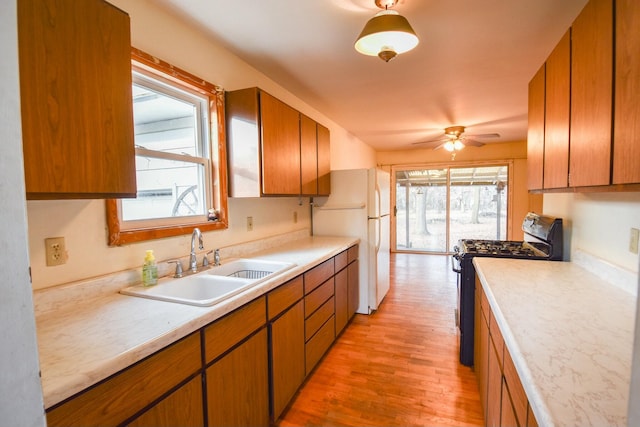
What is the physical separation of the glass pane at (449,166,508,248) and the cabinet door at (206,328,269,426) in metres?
5.90

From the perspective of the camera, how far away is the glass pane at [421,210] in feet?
21.8

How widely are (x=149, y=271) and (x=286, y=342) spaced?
88 cm

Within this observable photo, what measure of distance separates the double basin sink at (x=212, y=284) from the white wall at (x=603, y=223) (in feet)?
5.85

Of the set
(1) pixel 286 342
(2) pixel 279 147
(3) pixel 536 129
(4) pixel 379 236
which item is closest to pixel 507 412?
(1) pixel 286 342

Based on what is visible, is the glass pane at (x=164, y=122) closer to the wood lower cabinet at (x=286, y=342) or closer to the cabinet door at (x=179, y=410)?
the wood lower cabinet at (x=286, y=342)

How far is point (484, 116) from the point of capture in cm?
401

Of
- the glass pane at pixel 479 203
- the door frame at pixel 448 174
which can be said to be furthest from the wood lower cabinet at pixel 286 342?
the glass pane at pixel 479 203

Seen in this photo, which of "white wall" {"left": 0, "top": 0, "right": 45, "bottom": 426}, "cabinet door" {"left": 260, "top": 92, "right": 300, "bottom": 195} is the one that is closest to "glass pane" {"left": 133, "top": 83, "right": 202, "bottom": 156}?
"cabinet door" {"left": 260, "top": 92, "right": 300, "bottom": 195}

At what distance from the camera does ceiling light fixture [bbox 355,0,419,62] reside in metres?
1.55

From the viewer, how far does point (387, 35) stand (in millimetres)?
1624

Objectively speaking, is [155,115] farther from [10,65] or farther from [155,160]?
[10,65]

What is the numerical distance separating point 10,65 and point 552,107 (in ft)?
6.88

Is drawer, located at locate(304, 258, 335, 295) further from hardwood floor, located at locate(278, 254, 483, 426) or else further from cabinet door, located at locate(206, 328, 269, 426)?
hardwood floor, located at locate(278, 254, 483, 426)

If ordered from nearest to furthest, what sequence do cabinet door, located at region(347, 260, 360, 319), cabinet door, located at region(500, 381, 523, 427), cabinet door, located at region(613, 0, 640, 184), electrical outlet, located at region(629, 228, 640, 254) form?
cabinet door, located at region(613, 0, 640, 184) < cabinet door, located at region(500, 381, 523, 427) < electrical outlet, located at region(629, 228, 640, 254) < cabinet door, located at region(347, 260, 360, 319)
